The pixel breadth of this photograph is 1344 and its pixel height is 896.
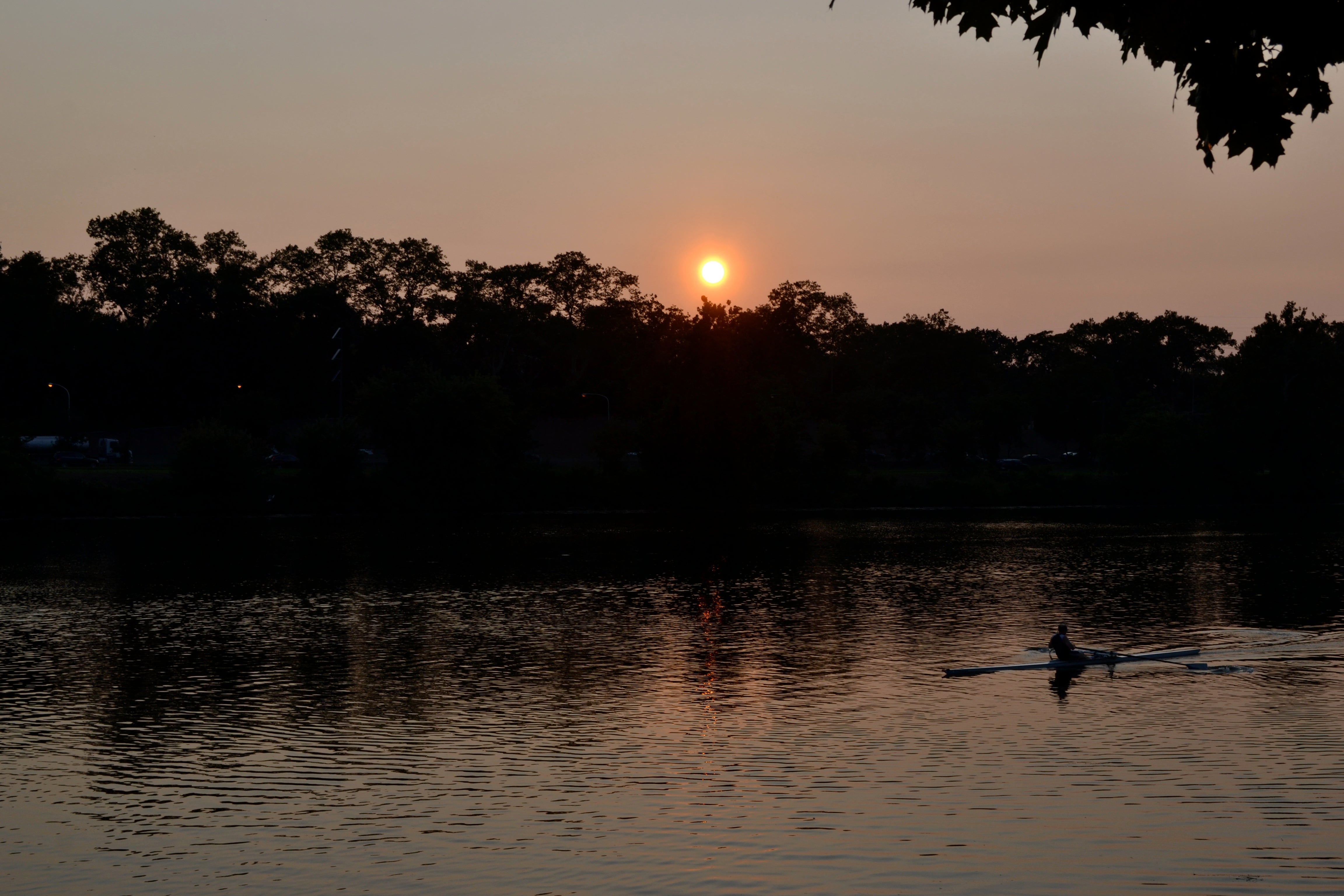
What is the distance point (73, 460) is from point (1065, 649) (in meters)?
132

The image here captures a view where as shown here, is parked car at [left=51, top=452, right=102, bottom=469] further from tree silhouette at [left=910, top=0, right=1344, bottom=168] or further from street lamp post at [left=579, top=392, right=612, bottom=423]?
tree silhouette at [left=910, top=0, right=1344, bottom=168]

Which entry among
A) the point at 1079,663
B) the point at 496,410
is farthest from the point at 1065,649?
the point at 496,410

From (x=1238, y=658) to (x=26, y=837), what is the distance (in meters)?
41.1

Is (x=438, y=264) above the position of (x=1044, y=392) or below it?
above

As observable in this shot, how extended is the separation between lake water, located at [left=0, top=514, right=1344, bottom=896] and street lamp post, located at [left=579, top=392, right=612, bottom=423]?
96926 mm

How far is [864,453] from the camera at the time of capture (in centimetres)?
18912

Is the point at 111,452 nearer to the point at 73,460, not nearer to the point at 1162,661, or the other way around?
the point at 73,460

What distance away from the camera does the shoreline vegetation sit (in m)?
135

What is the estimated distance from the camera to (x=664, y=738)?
37062mm

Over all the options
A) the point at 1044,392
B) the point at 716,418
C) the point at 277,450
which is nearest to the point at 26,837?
the point at 716,418

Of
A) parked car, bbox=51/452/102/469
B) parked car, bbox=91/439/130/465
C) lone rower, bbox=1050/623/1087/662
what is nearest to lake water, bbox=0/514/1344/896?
lone rower, bbox=1050/623/1087/662

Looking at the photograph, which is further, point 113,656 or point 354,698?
point 113,656

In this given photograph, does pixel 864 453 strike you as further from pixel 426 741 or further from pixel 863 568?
pixel 426 741

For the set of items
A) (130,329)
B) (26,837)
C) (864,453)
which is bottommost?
(26,837)
